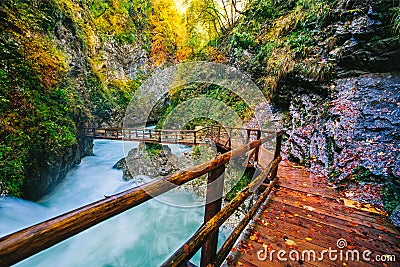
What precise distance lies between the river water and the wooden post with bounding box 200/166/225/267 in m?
5.18

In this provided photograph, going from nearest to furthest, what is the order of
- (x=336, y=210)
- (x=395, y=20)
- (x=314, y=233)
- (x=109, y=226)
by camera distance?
(x=314, y=233) → (x=336, y=210) → (x=395, y=20) → (x=109, y=226)

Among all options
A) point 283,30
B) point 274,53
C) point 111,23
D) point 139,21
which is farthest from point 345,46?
point 139,21

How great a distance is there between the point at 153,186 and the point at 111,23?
2153cm

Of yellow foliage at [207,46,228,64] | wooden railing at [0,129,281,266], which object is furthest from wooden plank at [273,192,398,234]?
yellow foliage at [207,46,228,64]

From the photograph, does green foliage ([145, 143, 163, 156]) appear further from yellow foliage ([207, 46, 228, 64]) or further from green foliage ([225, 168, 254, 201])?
yellow foliage ([207, 46, 228, 64])

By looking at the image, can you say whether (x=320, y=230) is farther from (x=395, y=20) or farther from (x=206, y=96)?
(x=206, y=96)

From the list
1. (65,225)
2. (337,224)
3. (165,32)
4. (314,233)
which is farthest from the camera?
(165,32)

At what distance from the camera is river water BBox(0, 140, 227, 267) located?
5691 mm

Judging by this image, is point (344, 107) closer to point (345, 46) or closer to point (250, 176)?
point (345, 46)

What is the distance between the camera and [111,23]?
18062 millimetres

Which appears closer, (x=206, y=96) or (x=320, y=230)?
(x=320, y=230)

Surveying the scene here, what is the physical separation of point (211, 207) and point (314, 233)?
67.6 inches

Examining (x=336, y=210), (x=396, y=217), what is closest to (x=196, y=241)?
(x=336, y=210)

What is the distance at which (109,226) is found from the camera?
734cm
